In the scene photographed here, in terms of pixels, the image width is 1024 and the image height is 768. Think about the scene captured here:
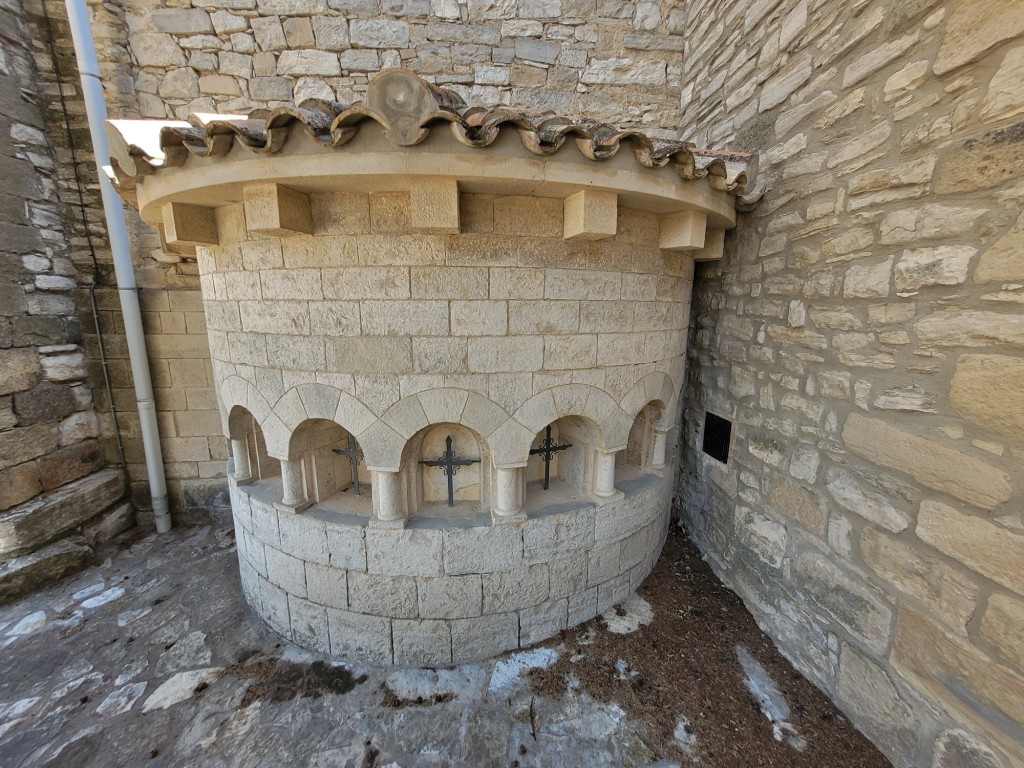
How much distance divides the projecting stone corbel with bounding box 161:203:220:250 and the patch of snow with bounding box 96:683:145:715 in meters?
2.96

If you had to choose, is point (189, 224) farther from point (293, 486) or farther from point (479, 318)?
point (479, 318)

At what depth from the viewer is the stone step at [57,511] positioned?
3756mm

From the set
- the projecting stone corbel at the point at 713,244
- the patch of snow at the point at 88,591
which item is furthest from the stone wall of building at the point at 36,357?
the projecting stone corbel at the point at 713,244

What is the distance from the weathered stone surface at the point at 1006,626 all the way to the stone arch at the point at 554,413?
6.31 ft

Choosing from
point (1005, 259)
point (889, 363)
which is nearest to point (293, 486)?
point (889, 363)

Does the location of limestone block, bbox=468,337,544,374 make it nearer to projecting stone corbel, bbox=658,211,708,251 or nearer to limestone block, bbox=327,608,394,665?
projecting stone corbel, bbox=658,211,708,251

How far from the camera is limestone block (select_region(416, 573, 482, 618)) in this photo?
279cm

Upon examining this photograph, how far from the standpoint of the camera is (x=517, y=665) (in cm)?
287

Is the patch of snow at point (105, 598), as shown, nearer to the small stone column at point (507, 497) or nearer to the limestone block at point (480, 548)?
the limestone block at point (480, 548)

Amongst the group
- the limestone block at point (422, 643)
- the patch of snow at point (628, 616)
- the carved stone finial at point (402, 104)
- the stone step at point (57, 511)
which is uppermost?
the carved stone finial at point (402, 104)

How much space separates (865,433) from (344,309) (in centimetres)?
313

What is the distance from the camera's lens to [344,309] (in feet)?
8.27

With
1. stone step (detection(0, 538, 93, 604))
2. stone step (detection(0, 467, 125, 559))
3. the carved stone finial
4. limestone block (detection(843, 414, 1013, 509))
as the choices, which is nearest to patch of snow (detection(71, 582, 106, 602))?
stone step (detection(0, 538, 93, 604))

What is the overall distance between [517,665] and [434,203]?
303cm
